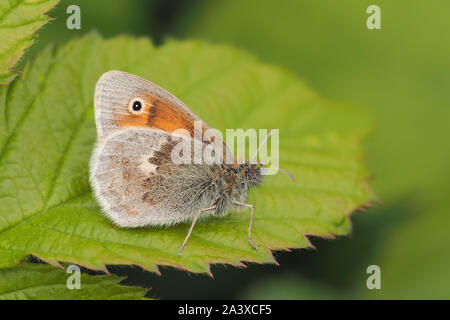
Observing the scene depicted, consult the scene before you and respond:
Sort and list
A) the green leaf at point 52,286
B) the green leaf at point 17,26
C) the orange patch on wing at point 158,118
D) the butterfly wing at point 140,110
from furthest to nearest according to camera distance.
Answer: the orange patch on wing at point 158,118 → the butterfly wing at point 140,110 → the green leaf at point 17,26 → the green leaf at point 52,286

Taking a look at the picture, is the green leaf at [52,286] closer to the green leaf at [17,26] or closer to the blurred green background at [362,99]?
the green leaf at [17,26]

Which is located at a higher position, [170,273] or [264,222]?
[264,222]

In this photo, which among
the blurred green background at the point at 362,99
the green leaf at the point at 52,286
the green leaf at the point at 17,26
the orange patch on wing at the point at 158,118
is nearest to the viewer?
the green leaf at the point at 52,286

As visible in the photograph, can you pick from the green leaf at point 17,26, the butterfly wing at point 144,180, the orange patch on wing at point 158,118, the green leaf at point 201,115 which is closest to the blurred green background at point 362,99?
the green leaf at point 201,115

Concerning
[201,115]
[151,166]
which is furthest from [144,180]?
[201,115]

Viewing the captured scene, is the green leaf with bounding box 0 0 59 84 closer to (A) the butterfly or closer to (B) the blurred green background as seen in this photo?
(A) the butterfly

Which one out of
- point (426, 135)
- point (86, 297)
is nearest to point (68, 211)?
point (86, 297)
